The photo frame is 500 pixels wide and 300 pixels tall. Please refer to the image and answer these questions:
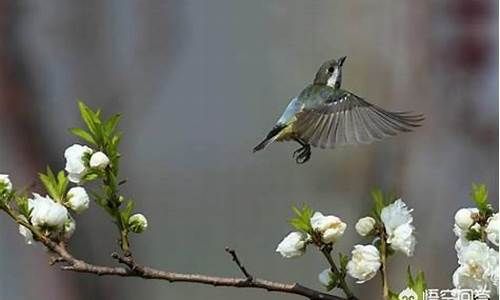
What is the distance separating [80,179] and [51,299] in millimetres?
603

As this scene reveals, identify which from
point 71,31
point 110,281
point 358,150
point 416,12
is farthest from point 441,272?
point 71,31

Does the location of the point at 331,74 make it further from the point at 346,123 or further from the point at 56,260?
the point at 56,260

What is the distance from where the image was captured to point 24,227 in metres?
0.49

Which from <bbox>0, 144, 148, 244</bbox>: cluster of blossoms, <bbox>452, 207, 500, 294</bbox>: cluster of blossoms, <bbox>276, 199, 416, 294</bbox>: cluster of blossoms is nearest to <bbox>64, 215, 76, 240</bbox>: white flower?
<bbox>0, 144, 148, 244</bbox>: cluster of blossoms

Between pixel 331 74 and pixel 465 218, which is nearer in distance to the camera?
pixel 465 218

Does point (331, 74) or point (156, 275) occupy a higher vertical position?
point (331, 74)

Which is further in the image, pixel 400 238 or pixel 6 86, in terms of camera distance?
pixel 6 86

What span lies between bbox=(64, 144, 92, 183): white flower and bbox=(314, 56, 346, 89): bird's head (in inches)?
8.4

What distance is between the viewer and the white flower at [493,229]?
495 mm

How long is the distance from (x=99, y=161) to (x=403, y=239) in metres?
0.19

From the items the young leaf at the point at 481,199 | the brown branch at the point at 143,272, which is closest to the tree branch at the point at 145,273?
the brown branch at the point at 143,272

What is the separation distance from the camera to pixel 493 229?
50cm

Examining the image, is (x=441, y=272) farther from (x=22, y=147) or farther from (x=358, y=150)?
(x=22, y=147)

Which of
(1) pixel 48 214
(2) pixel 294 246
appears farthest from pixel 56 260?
(2) pixel 294 246
